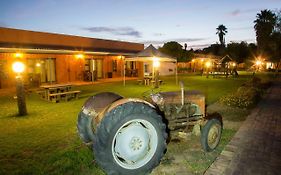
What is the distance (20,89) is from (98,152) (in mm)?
6537

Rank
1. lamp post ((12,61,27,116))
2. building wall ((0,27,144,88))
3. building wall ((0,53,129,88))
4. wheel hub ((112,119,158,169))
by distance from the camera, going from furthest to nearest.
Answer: building wall ((0,53,129,88))
building wall ((0,27,144,88))
lamp post ((12,61,27,116))
wheel hub ((112,119,158,169))

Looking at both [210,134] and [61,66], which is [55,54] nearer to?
[61,66]

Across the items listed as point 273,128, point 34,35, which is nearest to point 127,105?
point 273,128

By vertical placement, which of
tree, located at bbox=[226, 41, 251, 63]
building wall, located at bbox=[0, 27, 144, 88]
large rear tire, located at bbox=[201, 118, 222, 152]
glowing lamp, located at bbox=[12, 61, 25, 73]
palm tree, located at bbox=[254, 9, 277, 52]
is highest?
palm tree, located at bbox=[254, 9, 277, 52]

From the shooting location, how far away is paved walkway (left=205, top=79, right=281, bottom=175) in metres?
4.07

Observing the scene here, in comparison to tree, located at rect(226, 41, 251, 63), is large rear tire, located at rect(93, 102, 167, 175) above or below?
below

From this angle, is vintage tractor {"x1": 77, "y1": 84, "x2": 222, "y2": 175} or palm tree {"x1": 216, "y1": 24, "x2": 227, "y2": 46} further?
palm tree {"x1": 216, "y1": 24, "x2": 227, "y2": 46}

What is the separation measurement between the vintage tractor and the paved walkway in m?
0.51

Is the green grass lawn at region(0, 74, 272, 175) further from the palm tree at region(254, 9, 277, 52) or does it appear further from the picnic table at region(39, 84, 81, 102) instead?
the palm tree at region(254, 9, 277, 52)

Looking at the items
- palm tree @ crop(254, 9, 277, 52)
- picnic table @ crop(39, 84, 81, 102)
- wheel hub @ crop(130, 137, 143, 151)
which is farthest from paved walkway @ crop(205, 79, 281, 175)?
palm tree @ crop(254, 9, 277, 52)

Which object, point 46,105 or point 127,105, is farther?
point 46,105

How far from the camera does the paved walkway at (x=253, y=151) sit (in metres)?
4.07

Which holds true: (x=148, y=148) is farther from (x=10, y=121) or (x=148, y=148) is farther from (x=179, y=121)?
(x=10, y=121)

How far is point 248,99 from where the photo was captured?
1009 centimetres
